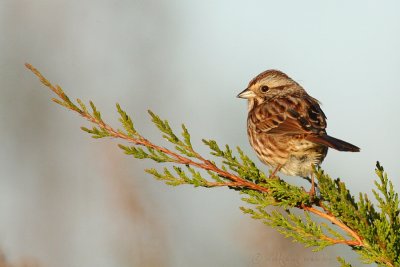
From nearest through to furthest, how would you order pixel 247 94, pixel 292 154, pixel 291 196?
pixel 291 196 → pixel 292 154 → pixel 247 94

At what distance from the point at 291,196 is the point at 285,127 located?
142 centimetres

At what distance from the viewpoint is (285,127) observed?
533 centimetres

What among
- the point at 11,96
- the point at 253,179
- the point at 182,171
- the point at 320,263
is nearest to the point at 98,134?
the point at 182,171

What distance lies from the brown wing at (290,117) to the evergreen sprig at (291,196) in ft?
3.72

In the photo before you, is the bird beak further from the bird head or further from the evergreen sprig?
the evergreen sprig

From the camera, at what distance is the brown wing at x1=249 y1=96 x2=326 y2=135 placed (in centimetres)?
519

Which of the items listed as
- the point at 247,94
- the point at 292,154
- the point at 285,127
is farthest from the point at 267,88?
the point at 292,154

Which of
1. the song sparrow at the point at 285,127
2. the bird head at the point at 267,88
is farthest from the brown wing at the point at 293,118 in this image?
the bird head at the point at 267,88

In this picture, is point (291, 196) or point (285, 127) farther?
point (285, 127)

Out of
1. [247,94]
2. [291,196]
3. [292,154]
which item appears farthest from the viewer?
[247,94]

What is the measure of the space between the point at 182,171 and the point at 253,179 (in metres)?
0.43

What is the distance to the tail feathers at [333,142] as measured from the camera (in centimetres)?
427

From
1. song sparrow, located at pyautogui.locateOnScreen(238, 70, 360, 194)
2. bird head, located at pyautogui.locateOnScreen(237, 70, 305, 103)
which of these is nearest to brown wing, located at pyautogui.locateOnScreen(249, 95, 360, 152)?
song sparrow, located at pyautogui.locateOnScreen(238, 70, 360, 194)

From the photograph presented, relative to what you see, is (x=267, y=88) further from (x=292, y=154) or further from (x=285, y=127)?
(x=292, y=154)
